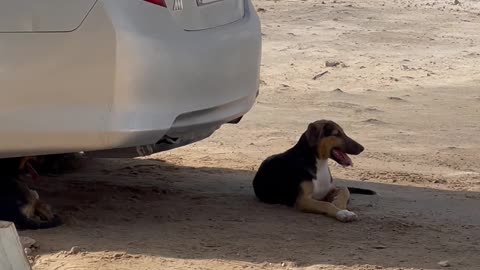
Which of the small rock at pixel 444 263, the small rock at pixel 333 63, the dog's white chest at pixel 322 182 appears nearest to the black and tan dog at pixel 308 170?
the dog's white chest at pixel 322 182

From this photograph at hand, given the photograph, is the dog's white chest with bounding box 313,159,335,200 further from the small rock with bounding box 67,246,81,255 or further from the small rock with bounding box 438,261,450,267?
the small rock with bounding box 67,246,81,255

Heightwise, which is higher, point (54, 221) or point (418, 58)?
point (54, 221)

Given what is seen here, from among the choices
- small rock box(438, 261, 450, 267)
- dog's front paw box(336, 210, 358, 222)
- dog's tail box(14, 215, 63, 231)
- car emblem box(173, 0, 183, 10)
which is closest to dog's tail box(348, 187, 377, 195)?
dog's front paw box(336, 210, 358, 222)

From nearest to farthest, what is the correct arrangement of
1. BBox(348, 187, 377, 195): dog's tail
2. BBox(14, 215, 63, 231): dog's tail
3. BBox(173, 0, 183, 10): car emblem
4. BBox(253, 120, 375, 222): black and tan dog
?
1. BBox(173, 0, 183, 10): car emblem
2. BBox(14, 215, 63, 231): dog's tail
3. BBox(253, 120, 375, 222): black and tan dog
4. BBox(348, 187, 377, 195): dog's tail

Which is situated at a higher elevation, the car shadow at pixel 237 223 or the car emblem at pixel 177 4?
the car emblem at pixel 177 4

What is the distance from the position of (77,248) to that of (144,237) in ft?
1.43

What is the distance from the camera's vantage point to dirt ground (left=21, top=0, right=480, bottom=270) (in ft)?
19.5

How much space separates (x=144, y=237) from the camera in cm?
620

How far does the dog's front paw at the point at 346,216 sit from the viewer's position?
22.0ft

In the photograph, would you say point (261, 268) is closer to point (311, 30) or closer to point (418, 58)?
point (418, 58)

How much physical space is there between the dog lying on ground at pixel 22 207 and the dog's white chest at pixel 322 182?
1687 millimetres

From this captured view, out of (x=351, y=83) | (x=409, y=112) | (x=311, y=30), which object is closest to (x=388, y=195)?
(x=409, y=112)

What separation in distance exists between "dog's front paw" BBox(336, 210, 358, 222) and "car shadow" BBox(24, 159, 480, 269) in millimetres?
48

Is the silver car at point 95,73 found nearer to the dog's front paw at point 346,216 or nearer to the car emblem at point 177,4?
the car emblem at point 177,4
